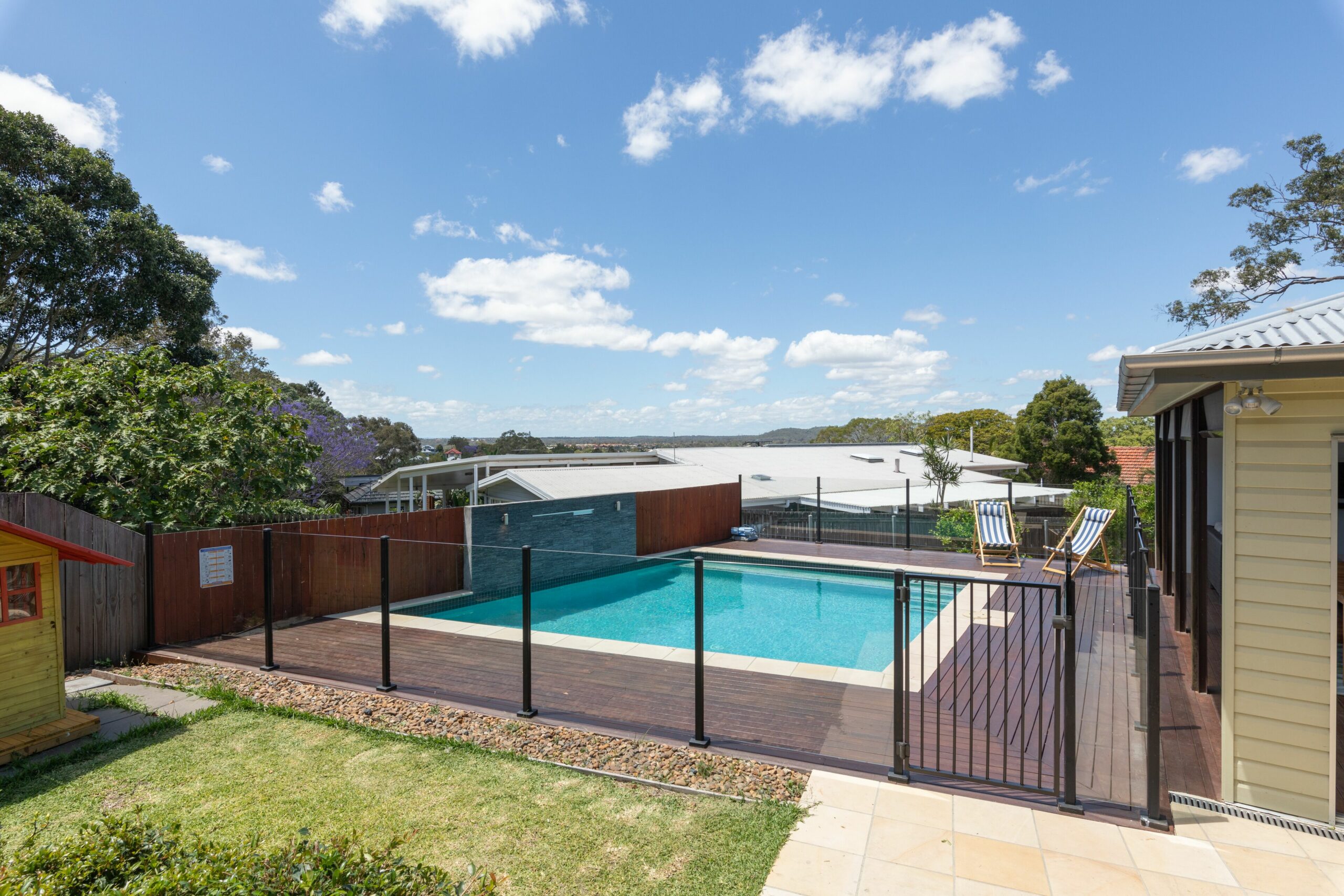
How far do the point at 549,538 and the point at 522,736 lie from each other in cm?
747

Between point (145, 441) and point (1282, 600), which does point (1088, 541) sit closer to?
point (1282, 600)

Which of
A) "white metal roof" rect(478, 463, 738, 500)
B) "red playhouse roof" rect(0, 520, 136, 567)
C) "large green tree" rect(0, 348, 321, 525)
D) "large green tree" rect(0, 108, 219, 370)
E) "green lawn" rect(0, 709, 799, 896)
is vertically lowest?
"green lawn" rect(0, 709, 799, 896)

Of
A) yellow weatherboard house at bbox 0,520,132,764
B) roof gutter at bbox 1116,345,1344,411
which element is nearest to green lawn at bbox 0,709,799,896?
yellow weatherboard house at bbox 0,520,132,764

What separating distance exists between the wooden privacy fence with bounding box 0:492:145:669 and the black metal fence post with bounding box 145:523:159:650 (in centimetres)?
4

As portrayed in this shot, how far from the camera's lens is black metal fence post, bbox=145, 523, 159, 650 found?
23.0ft

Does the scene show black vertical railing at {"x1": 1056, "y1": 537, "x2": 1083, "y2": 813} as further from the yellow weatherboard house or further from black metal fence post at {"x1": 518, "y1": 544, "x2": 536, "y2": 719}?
the yellow weatherboard house

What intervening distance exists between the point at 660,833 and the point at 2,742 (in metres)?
4.54

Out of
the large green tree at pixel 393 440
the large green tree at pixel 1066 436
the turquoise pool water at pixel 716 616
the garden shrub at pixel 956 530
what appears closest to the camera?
the turquoise pool water at pixel 716 616

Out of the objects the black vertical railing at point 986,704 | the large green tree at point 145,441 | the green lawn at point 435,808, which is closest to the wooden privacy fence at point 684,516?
the large green tree at point 145,441

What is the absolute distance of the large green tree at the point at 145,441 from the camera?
7.77 metres

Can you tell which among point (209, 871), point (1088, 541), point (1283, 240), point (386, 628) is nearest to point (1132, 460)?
point (1283, 240)

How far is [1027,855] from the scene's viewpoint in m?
3.20

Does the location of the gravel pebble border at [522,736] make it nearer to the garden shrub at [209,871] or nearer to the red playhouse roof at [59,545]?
the red playhouse roof at [59,545]

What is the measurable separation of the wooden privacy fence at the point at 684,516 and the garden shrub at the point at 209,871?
11.5 m
